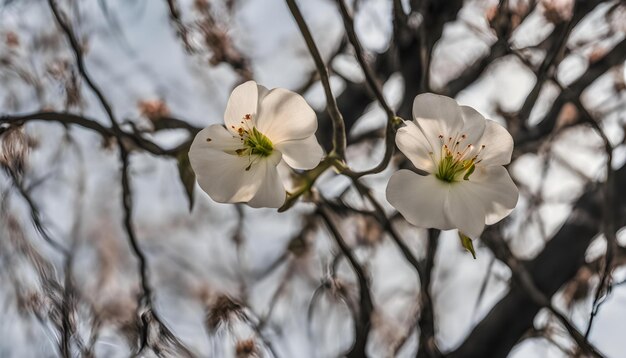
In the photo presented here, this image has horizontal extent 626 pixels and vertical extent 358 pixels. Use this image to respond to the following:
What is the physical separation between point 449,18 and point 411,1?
0.48 feet

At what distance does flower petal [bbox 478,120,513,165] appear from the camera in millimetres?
566

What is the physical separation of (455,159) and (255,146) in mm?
185

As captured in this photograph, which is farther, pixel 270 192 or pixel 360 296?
pixel 360 296

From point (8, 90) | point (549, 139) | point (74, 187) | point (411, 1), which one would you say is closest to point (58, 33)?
point (8, 90)

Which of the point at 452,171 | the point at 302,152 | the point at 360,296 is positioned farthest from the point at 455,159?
the point at 360,296

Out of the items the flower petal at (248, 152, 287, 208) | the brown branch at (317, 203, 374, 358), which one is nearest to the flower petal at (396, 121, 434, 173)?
the flower petal at (248, 152, 287, 208)

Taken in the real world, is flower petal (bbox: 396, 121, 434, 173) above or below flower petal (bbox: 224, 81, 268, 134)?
below

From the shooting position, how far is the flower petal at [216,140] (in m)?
0.57

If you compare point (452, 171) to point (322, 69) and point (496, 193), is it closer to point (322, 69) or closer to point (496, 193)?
point (496, 193)

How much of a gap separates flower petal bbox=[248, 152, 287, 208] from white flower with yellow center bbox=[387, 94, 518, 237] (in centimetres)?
9

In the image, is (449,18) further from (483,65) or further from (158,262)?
(158,262)

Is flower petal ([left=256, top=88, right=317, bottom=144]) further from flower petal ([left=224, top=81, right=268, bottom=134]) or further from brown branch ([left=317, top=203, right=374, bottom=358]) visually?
brown branch ([left=317, top=203, right=374, bottom=358])

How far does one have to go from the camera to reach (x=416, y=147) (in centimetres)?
57

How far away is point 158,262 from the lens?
1451 millimetres
